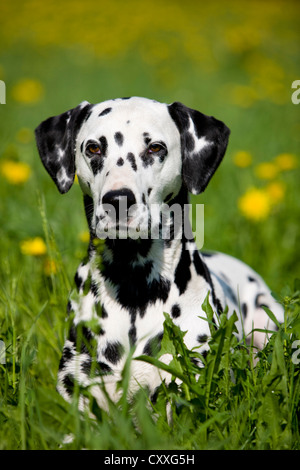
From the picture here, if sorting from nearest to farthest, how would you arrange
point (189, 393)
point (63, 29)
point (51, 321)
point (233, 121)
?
1. point (189, 393)
2. point (51, 321)
3. point (233, 121)
4. point (63, 29)

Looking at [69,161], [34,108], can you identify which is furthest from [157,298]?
[34,108]

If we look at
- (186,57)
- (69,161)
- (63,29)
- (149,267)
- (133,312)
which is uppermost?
(63,29)

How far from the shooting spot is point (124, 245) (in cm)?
321

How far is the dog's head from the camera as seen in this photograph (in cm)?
278

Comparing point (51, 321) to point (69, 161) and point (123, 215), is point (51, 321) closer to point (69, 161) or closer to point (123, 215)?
point (69, 161)

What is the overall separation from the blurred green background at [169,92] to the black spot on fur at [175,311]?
1053mm

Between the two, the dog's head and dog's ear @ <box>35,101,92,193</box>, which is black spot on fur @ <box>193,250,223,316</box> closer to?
the dog's head

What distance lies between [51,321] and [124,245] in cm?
103

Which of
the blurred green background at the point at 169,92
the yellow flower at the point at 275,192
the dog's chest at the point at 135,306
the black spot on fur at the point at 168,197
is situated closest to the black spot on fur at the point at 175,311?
the dog's chest at the point at 135,306

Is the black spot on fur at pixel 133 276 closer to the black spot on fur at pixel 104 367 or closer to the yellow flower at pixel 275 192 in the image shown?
the black spot on fur at pixel 104 367

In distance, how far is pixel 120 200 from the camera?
8.77 feet

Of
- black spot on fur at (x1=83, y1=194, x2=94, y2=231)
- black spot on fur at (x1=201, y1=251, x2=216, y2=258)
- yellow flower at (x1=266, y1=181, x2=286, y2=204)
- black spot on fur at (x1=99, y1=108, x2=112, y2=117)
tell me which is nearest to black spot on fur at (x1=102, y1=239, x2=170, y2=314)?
black spot on fur at (x1=83, y1=194, x2=94, y2=231)

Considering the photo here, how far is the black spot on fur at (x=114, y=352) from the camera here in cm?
302
